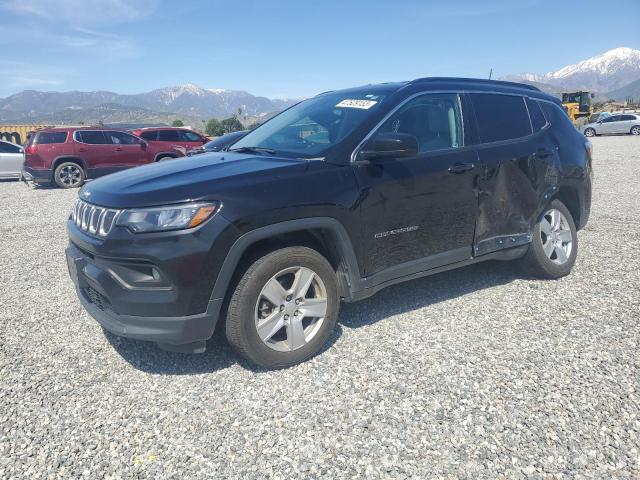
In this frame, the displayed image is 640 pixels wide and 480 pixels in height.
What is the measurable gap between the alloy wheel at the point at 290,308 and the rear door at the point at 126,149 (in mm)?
12341

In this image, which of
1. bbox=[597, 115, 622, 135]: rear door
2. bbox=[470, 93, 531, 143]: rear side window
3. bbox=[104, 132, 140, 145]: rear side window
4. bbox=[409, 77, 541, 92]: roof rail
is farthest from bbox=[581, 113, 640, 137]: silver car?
→ bbox=[470, 93, 531, 143]: rear side window

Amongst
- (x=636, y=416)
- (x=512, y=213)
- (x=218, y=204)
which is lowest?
(x=636, y=416)

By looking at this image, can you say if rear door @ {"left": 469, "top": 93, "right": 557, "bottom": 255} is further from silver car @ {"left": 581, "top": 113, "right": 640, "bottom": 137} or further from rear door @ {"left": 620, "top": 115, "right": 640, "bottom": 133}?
rear door @ {"left": 620, "top": 115, "right": 640, "bottom": 133}

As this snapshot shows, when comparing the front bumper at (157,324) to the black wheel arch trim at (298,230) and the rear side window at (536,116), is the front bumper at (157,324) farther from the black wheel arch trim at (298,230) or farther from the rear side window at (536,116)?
the rear side window at (536,116)

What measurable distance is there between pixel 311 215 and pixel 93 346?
1925mm

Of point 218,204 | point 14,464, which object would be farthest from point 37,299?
point 218,204

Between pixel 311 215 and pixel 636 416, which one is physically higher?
pixel 311 215

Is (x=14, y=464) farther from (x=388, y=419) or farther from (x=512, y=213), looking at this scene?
(x=512, y=213)

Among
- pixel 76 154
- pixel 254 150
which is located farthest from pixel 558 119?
pixel 76 154

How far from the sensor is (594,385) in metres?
2.86

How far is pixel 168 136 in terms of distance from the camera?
16.7 metres

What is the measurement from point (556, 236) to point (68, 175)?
41.5 ft

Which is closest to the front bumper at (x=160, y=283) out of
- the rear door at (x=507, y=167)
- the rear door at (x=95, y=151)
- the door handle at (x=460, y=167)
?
the door handle at (x=460, y=167)

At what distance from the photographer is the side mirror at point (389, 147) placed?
10.3ft
